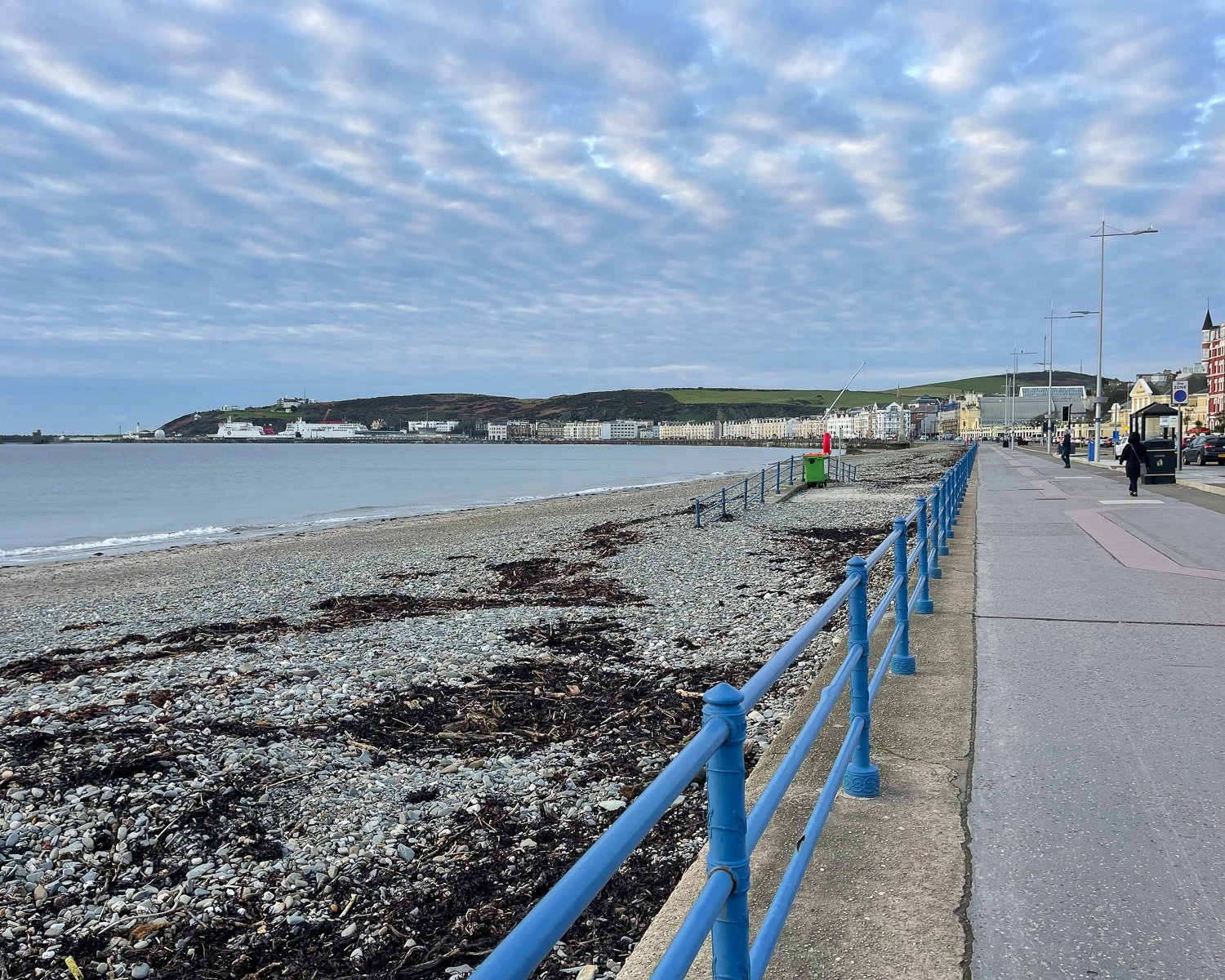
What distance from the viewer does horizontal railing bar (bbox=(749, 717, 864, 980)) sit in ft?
7.13

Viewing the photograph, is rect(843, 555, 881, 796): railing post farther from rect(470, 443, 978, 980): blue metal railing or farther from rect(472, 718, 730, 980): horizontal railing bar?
rect(472, 718, 730, 980): horizontal railing bar

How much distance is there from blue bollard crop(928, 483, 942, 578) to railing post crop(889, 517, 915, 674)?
3.59 meters

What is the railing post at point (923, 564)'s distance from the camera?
23.7 feet

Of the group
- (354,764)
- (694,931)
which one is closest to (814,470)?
(354,764)

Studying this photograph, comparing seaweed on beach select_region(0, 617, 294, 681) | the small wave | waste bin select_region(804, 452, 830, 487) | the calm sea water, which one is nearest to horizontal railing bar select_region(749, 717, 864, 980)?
seaweed on beach select_region(0, 617, 294, 681)

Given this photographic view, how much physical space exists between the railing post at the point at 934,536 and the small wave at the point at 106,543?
2583 cm

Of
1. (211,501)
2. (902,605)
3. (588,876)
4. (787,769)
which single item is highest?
(588,876)

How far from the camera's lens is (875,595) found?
11320mm

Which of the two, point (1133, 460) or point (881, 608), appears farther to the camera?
point (1133, 460)

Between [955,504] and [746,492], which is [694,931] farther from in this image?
[746,492]

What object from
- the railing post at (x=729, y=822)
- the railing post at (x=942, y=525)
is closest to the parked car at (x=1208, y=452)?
the railing post at (x=942, y=525)

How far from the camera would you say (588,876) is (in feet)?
4.28

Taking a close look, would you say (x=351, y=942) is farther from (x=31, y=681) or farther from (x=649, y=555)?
(x=649, y=555)

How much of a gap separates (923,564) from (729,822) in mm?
6535
